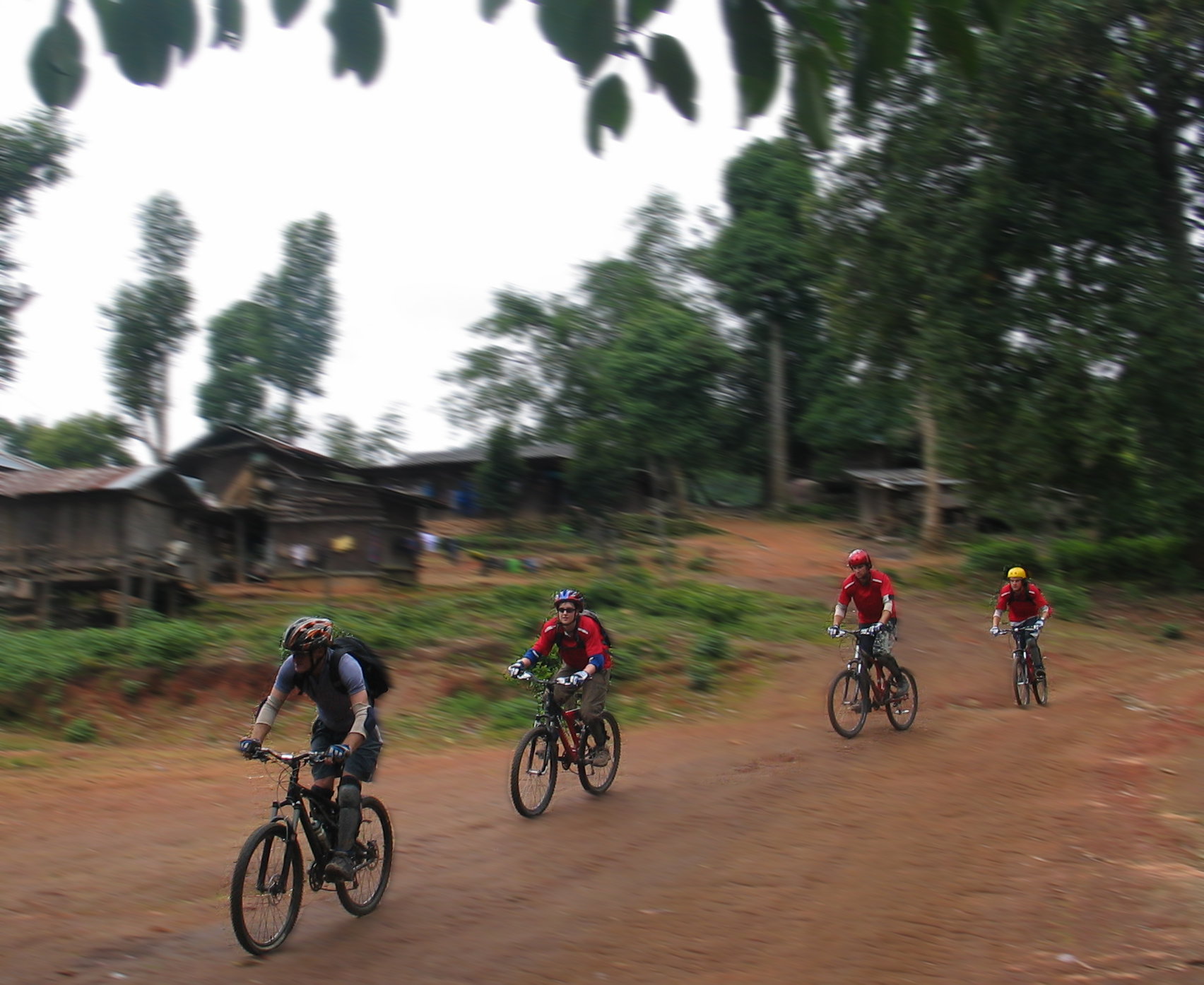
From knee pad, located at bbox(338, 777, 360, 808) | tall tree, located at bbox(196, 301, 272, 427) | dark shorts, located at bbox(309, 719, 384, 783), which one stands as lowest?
knee pad, located at bbox(338, 777, 360, 808)

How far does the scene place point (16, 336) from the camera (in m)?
30.3

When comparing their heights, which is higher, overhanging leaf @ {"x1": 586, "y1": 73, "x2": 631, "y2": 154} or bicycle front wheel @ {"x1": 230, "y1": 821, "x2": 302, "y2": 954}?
overhanging leaf @ {"x1": 586, "y1": 73, "x2": 631, "y2": 154}

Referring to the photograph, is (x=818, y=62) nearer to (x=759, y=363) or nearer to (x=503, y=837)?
(x=503, y=837)

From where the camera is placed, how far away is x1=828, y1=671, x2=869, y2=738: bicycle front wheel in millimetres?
13039

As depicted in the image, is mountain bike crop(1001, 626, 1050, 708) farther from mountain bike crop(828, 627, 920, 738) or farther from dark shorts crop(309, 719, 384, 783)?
dark shorts crop(309, 719, 384, 783)

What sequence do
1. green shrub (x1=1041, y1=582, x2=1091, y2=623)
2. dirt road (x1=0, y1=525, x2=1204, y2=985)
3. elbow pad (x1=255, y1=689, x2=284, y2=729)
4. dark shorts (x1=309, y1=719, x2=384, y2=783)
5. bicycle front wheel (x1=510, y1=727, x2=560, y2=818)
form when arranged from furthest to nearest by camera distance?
green shrub (x1=1041, y1=582, x2=1091, y2=623) < bicycle front wheel (x1=510, y1=727, x2=560, y2=818) < dark shorts (x1=309, y1=719, x2=384, y2=783) < elbow pad (x1=255, y1=689, x2=284, y2=729) < dirt road (x1=0, y1=525, x2=1204, y2=985)

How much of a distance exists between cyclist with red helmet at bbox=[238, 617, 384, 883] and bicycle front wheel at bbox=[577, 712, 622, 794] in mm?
3462

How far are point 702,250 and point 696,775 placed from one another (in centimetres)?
3678

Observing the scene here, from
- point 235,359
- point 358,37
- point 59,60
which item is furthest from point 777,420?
point 59,60

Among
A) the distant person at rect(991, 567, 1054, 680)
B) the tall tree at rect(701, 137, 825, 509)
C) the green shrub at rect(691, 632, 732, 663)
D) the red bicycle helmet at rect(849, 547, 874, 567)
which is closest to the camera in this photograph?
the red bicycle helmet at rect(849, 547, 874, 567)

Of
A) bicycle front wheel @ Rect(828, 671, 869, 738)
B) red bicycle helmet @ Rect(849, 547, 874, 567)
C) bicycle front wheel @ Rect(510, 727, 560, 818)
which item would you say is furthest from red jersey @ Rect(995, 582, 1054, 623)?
bicycle front wheel @ Rect(510, 727, 560, 818)

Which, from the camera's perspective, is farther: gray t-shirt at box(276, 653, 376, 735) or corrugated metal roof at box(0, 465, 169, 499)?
corrugated metal roof at box(0, 465, 169, 499)

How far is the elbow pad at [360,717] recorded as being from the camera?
6.23 m

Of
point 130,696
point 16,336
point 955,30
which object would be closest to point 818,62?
point 955,30
